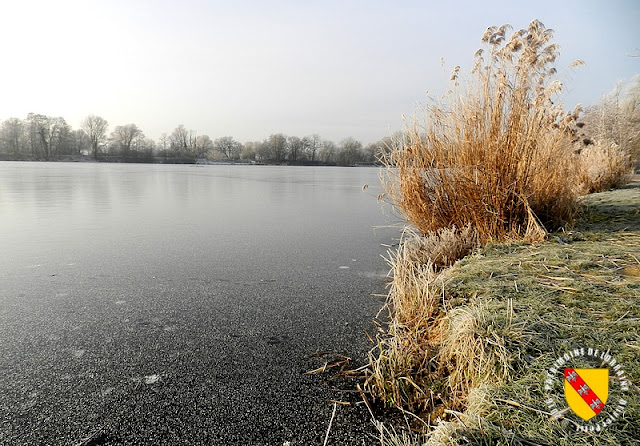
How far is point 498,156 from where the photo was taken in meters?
3.31

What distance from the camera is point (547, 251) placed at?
8.68 ft

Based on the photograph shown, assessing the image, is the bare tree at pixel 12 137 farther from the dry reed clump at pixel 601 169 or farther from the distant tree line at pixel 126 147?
the dry reed clump at pixel 601 169

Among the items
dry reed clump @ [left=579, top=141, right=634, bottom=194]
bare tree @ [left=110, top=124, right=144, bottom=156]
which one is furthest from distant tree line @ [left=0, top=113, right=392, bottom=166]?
dry reed clump @ [left=579, top=141, right=634, bottom=194]

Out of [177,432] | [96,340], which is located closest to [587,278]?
[177,432]

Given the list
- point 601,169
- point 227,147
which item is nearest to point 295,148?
point 227,147

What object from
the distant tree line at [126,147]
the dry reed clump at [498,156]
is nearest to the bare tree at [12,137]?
the distant tree line at [126,147]

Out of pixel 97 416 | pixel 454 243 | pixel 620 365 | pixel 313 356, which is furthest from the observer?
pixel 454 243

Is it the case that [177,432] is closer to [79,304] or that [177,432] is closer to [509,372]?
[509,372]

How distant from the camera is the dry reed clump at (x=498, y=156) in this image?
10.6 ft

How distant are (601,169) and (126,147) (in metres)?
59.1

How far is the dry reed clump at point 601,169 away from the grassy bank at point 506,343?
24.4ft

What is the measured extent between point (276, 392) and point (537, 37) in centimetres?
361

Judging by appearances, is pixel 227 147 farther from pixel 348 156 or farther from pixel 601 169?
pixel 601 169

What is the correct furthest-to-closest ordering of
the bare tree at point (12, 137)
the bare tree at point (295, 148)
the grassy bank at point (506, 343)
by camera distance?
the bare tree at point (295, 148)
the bare tree at point (12, 137)
the grassy bank at point (506, 343)
